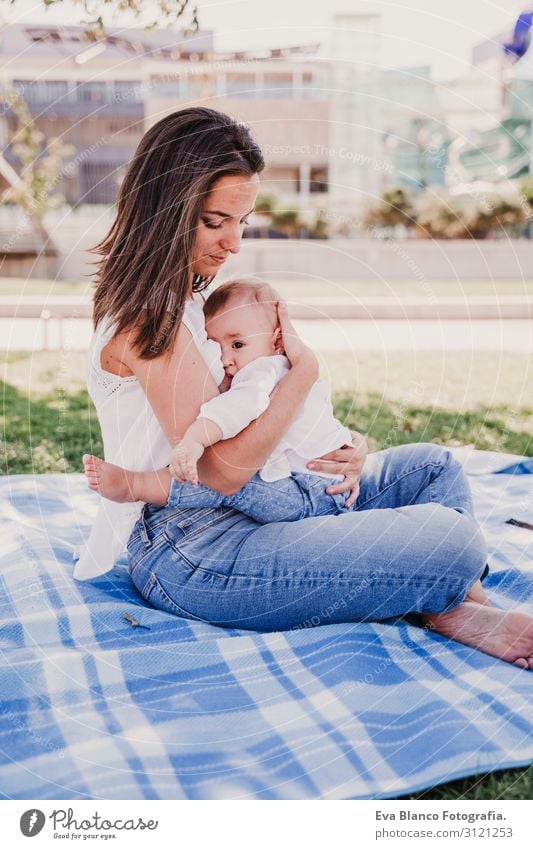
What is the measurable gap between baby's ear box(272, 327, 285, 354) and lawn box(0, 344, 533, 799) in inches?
72.1

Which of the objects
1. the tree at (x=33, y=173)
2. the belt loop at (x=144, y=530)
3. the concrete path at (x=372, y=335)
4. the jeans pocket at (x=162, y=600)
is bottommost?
the concrete path at (x=372, y=335)

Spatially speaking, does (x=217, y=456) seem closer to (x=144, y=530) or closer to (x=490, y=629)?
(x=144, y=530)

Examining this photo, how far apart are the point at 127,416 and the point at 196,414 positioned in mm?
238

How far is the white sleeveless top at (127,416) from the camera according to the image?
223cm

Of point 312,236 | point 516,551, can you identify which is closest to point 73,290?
point 312,236

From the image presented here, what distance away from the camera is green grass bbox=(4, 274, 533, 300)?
1001 centimetres

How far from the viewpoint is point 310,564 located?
2.11 m

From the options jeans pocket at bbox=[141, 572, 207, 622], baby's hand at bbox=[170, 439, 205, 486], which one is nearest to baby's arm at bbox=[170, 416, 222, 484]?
baby's hand at bbox=[170, 439, 205, 486]

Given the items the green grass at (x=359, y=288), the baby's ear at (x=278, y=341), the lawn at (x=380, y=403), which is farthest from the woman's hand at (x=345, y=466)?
the green grass at (x=359, y=288)

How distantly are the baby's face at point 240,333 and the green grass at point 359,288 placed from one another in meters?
7.22

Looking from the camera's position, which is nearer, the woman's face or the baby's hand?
the baby's hand

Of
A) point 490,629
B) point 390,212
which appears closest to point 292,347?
point 490,629

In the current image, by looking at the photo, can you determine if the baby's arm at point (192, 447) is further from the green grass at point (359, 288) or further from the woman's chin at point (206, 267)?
the green grass at point (359, 288)

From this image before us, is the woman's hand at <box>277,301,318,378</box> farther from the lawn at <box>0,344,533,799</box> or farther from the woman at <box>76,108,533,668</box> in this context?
the lawn at <box>0,344,533,799</box>
